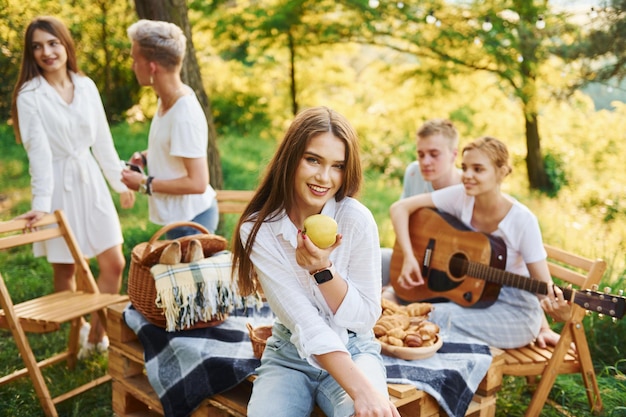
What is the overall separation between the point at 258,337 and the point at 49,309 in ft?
4.47

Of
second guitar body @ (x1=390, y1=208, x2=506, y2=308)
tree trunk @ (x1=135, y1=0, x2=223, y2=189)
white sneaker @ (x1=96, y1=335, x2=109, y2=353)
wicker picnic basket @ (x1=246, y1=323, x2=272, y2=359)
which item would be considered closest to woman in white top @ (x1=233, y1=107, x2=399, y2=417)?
wicker picnic basket @ (x1=246, y1=323, x2=272, y2=359)

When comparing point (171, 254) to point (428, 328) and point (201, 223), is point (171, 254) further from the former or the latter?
point (428, 328)

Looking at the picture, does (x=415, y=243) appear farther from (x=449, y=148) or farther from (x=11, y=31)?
(x=11, y=31)

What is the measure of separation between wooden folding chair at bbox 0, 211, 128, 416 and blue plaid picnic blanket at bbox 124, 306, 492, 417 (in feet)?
1.55

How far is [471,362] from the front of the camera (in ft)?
9.00

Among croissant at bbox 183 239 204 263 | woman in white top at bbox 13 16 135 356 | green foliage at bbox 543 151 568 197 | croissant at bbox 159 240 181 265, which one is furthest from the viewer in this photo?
green foliage at bbox 543 151 568 197

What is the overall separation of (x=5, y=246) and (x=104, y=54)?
726 centimetres

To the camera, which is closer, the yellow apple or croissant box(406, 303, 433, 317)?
the yellow apple

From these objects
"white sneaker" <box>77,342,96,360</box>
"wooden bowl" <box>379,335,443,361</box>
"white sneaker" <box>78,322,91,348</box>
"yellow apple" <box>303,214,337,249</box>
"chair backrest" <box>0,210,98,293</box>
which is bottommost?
"white sneaker" <box>77,342,96,360</box>

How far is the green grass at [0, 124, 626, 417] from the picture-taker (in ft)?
11.5

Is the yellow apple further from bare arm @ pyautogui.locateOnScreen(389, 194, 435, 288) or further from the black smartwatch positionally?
bare arm @ pyautogui.locateOnScreen(389, 194, 435, 288)

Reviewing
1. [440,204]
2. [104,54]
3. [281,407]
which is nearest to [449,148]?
[440,204]

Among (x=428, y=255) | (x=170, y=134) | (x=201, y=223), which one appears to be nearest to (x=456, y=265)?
(x=428, y=255)

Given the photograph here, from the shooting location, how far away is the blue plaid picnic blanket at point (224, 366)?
8.64 feet
